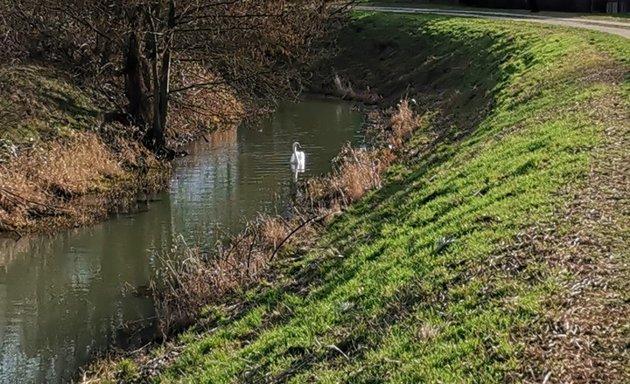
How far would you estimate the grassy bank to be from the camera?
494 centimetres

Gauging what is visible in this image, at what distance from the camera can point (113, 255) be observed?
12742 mm

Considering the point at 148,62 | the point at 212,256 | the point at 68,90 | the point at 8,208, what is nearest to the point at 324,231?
the point at 212,256

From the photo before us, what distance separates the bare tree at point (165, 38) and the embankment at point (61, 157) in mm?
855

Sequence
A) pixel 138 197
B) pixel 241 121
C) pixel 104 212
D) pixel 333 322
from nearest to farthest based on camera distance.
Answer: pixel 333 322 → pixel 104 212 → pixel 138 197 → pixel 241 121

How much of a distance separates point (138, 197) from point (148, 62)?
16.8ft

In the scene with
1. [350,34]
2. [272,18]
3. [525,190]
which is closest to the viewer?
[525,190]

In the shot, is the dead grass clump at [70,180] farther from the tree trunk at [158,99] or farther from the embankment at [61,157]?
the tree trunk at [158,99]

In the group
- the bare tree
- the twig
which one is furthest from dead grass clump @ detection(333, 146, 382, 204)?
the bare tree

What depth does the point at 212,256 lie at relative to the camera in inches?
464

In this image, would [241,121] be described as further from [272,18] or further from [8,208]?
[8,208]

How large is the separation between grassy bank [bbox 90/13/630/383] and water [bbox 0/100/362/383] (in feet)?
4.37

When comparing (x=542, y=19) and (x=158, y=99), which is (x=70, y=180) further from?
(x=542, y=19)

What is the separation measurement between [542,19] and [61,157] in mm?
21909

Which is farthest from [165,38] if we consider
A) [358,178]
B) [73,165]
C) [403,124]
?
[358,178]
